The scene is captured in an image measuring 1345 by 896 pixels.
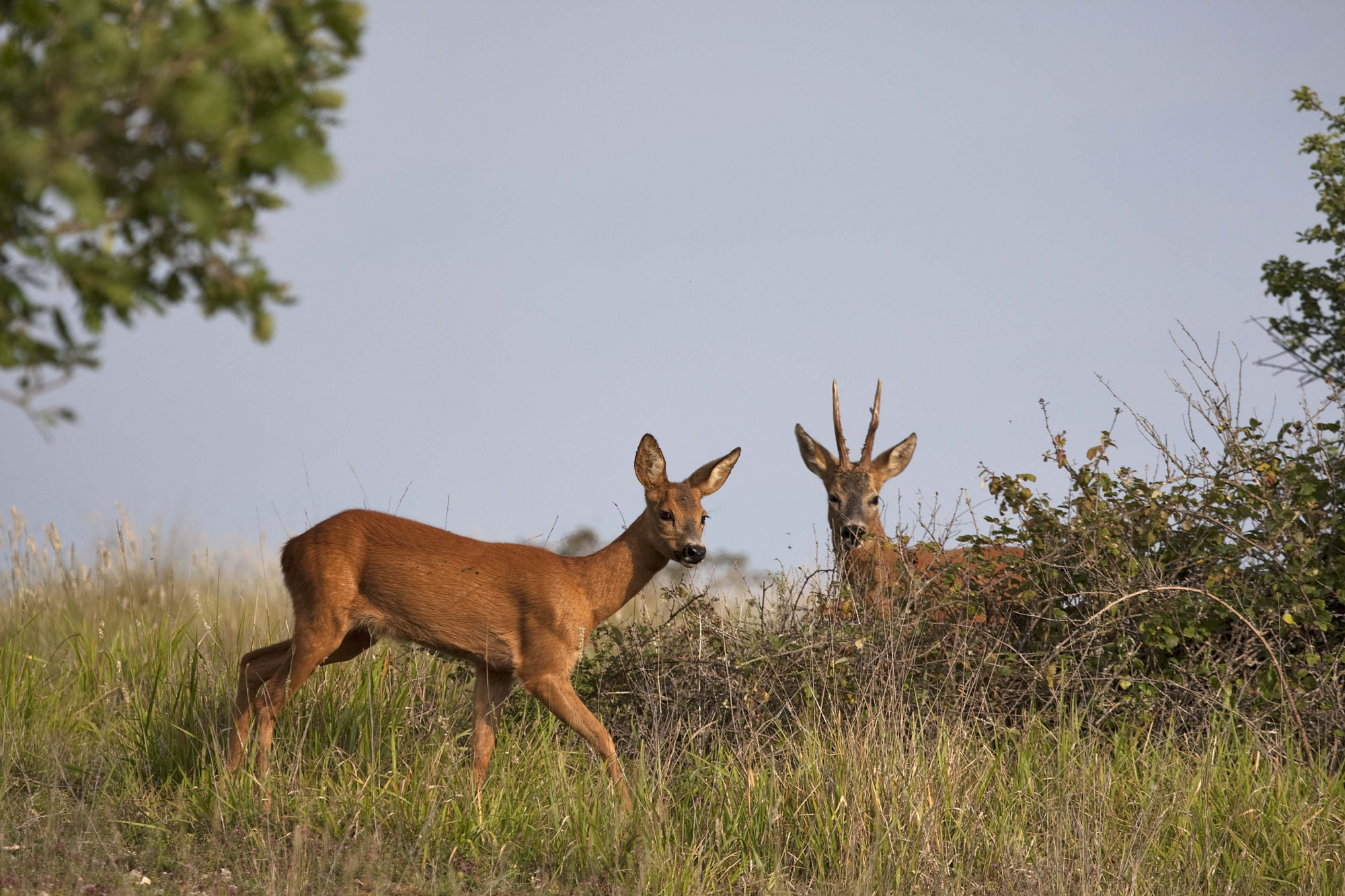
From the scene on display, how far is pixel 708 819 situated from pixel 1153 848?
7.63ft

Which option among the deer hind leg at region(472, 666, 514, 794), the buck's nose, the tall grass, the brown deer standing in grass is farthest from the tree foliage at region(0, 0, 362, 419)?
the buck's nose

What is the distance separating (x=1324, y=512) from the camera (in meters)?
8.05

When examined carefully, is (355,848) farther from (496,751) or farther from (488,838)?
(496,751)

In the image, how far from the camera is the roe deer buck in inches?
278

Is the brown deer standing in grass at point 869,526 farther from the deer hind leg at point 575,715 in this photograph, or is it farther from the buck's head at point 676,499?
the deer hind leg at point 575,715

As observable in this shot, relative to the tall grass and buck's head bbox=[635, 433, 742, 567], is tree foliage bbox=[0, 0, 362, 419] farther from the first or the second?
buck's head bbox=[635, 433, 742, 567]

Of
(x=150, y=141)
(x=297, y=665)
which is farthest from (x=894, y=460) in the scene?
(x=150, y=141)

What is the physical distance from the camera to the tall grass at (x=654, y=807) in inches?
236

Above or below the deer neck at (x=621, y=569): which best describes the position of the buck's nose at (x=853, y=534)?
above

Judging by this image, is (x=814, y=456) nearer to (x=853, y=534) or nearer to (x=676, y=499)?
(x=853, y=534)

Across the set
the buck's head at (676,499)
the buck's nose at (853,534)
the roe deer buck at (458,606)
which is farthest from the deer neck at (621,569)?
the buck's nose at (853,534)

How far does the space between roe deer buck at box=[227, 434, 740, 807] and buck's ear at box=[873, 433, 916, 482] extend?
3.01 m

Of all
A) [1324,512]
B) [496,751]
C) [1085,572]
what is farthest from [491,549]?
[1324,512]

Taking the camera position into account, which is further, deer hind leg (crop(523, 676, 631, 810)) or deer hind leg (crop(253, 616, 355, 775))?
deer hind leg (crop(253, 616, 355, 775))
